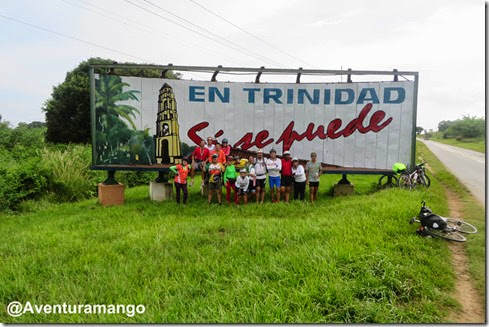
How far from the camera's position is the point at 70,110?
77.5ft

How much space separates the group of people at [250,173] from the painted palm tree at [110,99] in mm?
2294

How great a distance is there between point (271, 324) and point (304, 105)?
6.61m

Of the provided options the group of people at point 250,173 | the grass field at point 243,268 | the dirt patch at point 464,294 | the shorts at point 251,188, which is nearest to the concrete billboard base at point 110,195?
the group of people at point 250,173

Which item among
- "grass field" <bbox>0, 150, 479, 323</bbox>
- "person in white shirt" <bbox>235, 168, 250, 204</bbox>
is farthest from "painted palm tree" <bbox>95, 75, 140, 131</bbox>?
"person in white shirt" <bbox>235, 168, 250, 204</bbox>

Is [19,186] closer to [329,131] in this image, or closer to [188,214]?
[188,214]

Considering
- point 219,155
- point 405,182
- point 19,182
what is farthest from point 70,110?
point 405,182

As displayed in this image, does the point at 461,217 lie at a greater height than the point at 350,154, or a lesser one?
lesser

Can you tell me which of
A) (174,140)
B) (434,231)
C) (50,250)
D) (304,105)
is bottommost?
(50,250)

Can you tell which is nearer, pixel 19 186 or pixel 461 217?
pixel 461 217

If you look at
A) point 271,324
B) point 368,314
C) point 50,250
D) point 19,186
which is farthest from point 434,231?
point 19,186

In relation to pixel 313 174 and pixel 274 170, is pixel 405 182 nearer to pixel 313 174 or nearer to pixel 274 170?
pixel 313 174

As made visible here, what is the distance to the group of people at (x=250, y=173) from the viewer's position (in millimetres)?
7566

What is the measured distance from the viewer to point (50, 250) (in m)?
4.75

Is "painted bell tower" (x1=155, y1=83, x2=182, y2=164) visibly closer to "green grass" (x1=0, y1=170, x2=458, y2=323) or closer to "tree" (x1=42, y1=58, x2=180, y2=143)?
"green grass" (x1=0, y1=170, x2=458, y2=323)
